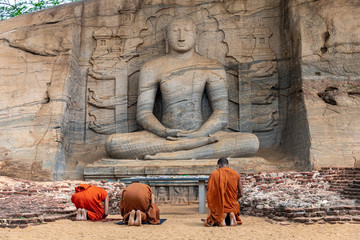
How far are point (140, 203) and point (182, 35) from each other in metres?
5.15

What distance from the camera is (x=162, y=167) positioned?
8.28 m

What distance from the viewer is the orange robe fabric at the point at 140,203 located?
550cm

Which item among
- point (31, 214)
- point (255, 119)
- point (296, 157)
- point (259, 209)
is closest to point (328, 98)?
point (296, 157)

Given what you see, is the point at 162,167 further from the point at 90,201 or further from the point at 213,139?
the point at 90,201

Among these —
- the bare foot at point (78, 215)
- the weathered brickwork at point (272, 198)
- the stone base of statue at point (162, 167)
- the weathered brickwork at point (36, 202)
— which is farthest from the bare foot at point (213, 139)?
the bare foot at point (78, 215)

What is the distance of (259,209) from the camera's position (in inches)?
245

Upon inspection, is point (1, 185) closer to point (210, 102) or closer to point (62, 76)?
point (62, 76)

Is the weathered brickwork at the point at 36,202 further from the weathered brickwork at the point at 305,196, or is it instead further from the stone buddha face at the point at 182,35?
the stone buddha face at the point at 182,35

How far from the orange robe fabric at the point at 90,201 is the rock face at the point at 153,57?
2863 millimetres

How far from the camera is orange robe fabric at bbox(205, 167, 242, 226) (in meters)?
5.44

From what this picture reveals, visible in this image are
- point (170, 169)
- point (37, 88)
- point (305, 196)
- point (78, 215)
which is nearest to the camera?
point (78, 215)

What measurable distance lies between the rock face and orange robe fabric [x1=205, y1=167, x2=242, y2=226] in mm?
2886

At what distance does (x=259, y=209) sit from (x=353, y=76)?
12.4ft

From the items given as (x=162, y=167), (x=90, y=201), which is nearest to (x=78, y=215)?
(x=90, y=201)
